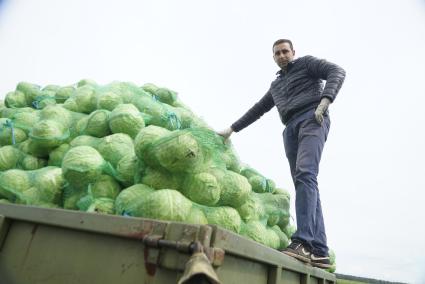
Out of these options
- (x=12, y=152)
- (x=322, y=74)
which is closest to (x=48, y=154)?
(x=12, y=152)

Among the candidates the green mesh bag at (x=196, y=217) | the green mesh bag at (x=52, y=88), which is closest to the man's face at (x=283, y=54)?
the green mesh bag at (x=196, y=217)

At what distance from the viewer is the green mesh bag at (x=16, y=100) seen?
5.28 meters

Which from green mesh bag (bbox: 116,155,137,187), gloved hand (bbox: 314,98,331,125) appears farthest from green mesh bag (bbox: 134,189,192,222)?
gloved hand (bbox: 314,98,331,125)

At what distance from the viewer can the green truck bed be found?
1.53 metres

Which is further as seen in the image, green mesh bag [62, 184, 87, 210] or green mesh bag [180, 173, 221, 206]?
green mesh bag [62, 184, 87, 210]

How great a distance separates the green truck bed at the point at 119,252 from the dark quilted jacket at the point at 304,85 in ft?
6.74

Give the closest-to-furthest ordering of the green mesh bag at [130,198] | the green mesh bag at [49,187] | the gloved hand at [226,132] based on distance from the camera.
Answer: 1. the green mesh bag at [130,198]
2. the green mesh bag at [49,187]
3. the gloved hand at [226,132]

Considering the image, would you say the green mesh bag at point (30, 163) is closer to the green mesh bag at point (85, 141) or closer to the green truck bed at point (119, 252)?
the green mesh bag at point (85, 141)

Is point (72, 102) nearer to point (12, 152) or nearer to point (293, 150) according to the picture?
point (12, 152)

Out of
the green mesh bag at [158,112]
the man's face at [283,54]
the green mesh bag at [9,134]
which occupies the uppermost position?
the man's face at [283,54]

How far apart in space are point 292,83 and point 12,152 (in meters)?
3.30

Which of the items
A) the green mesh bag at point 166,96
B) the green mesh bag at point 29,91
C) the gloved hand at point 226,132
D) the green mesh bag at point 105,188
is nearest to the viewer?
the green mesh bag at point 105,188

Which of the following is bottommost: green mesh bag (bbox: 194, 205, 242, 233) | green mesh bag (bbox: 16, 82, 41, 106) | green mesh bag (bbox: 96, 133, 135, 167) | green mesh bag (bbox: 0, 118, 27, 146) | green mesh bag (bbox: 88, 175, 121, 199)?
green mesh bag (bbox: 194, 205, 242, 233)

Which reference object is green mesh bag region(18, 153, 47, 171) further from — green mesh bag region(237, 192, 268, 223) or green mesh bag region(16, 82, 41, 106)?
green mesh bag region(237, 192, 268, 223)
